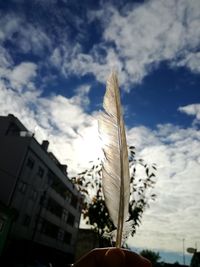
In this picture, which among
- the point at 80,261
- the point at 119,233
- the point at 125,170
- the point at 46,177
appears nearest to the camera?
the point at 80,261

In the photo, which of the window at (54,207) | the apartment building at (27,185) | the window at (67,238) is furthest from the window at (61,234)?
the window at (54,207)

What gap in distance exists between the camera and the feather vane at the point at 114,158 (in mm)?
1807

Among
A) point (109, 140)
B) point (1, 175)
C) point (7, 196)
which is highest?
point (1, 175)

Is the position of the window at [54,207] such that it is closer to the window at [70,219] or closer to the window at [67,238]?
the window at [70,219]

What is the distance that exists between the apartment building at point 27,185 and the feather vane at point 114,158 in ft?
77.9

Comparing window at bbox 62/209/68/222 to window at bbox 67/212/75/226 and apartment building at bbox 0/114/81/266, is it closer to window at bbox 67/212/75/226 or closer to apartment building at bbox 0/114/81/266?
window at bbox 67/212/75/226

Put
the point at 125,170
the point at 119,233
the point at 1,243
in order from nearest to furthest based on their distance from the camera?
the point at 119,233 → the point at 125,170 → the point at 1,243

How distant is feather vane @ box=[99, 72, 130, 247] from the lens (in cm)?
181

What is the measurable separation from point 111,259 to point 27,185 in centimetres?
3233

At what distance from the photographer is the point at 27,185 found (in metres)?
31.7

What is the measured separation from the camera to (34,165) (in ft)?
108

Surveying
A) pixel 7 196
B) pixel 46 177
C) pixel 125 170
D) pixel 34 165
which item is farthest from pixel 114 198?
pixel 46 177

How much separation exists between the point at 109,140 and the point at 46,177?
3666 cm

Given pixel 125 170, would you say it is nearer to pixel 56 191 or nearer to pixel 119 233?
pixel 119 233
